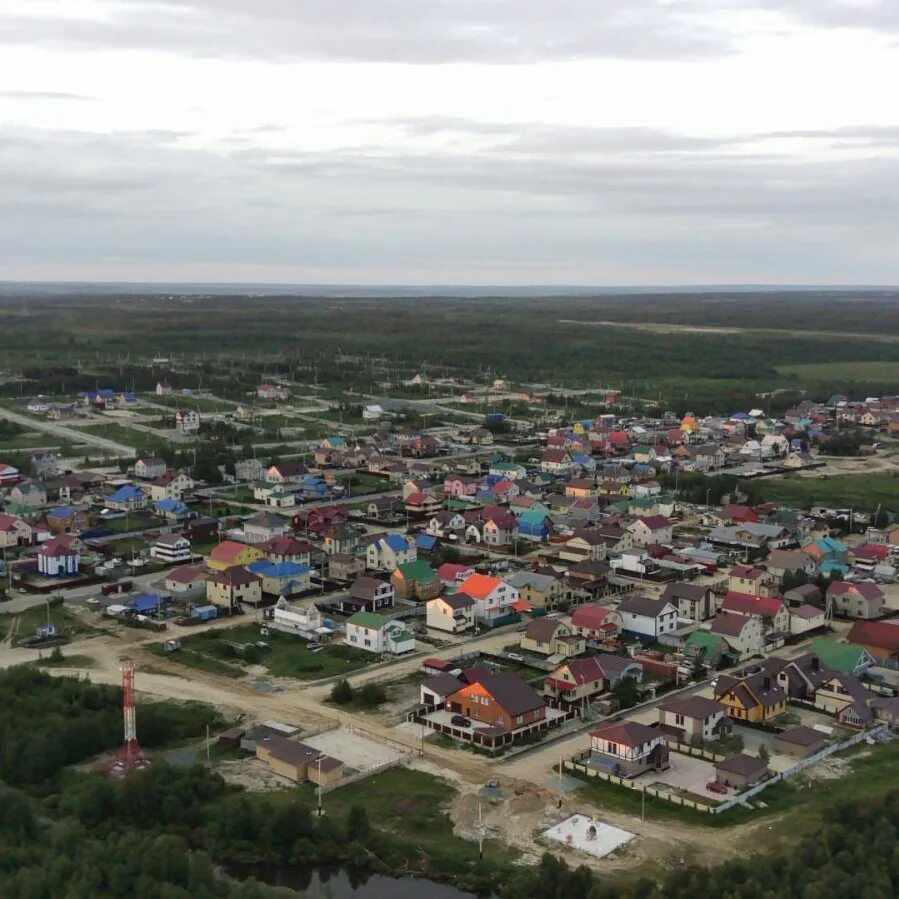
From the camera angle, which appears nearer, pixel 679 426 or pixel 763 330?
pixel 679 426

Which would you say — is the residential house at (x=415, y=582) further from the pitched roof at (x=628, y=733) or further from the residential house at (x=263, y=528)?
the pitched roof at (x=628, y=733)

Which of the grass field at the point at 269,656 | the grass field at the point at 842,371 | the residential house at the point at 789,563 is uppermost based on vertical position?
the grass field at the point at 842,371

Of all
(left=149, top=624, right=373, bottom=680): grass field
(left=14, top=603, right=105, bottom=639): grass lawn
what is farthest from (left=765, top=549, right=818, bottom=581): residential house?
(left=14, top=603, right=105, bottom=639): grass lawn

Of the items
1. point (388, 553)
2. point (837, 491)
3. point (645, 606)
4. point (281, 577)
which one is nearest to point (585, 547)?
point (388, 553)

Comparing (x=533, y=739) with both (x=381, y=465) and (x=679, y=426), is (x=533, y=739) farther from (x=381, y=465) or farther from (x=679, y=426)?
(x=679, y=426)

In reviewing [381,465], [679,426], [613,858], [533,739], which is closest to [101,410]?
[381,465]

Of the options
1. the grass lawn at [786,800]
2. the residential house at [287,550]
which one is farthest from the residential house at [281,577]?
the grass lawn at [786,800]
